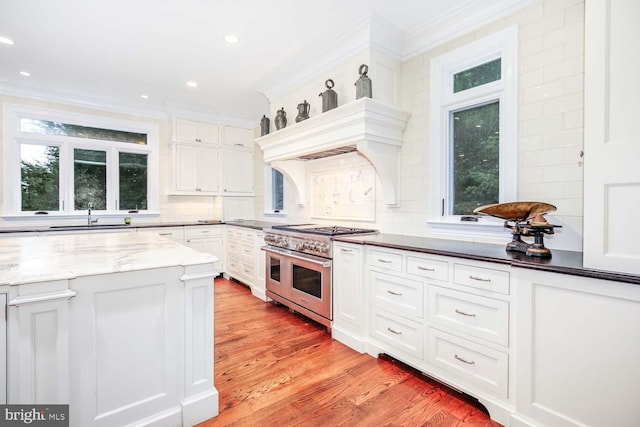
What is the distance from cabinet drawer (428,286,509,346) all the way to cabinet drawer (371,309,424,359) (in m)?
0.20

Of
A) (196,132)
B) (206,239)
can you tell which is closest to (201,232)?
(206,239)

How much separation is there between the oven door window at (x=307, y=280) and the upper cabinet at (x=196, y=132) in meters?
3.16

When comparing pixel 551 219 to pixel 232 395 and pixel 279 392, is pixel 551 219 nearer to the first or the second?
pixel 279 392

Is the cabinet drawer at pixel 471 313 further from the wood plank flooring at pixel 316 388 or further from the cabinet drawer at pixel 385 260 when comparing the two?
the wood plank flooring at pixel 316 388

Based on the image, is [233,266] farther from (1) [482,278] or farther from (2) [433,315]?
(1) [482,278]

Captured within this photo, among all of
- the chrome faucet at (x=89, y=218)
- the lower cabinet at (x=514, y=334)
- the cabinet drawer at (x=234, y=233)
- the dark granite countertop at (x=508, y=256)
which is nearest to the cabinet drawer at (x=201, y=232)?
the cabinet drawer at (x=234, y=233)

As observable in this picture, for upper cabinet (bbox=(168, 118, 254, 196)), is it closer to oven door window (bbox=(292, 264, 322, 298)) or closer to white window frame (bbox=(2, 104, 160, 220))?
white window frame (bbox=(2, 104, 160, 220))

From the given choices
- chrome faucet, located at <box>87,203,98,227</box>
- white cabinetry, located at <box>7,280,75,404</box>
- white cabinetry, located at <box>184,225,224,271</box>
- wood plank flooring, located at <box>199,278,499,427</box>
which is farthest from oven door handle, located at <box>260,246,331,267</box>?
chrome faucet, located at <box>87,203,98,227</box>

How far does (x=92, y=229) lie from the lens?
4.23 metres

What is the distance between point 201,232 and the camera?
503 cm

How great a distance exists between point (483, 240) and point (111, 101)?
5319mm

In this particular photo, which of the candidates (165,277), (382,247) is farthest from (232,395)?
(382,247)

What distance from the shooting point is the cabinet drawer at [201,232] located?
491 centimetres

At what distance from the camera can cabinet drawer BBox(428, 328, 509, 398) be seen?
180cm
